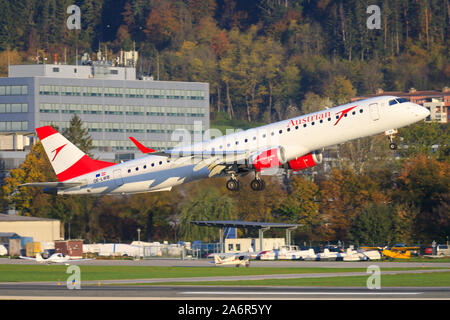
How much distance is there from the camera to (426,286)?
69312 mm

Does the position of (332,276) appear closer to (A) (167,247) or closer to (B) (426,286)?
(B) (426,286)

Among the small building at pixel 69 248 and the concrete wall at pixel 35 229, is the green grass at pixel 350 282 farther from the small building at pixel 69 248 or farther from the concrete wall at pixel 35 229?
the concrete wall at pixel 35 229

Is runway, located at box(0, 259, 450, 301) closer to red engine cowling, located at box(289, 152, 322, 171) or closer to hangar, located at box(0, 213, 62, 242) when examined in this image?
red engine cowling, located at box(289, 152, 322, 171)

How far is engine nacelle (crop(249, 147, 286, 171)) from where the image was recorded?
246ft

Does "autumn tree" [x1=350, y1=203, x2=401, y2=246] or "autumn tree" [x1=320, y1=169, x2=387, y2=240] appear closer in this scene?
"autumn tree" [x1=350, y1=203, x2=401, y2=246]

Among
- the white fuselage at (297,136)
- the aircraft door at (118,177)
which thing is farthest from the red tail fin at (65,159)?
the white fuselage at (297,136)

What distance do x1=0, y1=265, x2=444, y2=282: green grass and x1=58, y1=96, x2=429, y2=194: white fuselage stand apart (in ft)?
26.8

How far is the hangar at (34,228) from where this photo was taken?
128 meters

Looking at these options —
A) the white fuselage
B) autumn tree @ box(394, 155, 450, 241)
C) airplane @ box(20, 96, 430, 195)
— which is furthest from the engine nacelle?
autumn tree @ box(394, 155, 450, 241)

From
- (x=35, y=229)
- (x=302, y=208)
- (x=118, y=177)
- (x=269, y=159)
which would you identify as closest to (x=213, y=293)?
(x=269, y=159)

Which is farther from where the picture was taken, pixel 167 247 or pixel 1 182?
pixel 1 182

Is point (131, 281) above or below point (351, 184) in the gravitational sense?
→ below

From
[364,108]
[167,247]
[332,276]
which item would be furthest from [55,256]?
[364,108]
